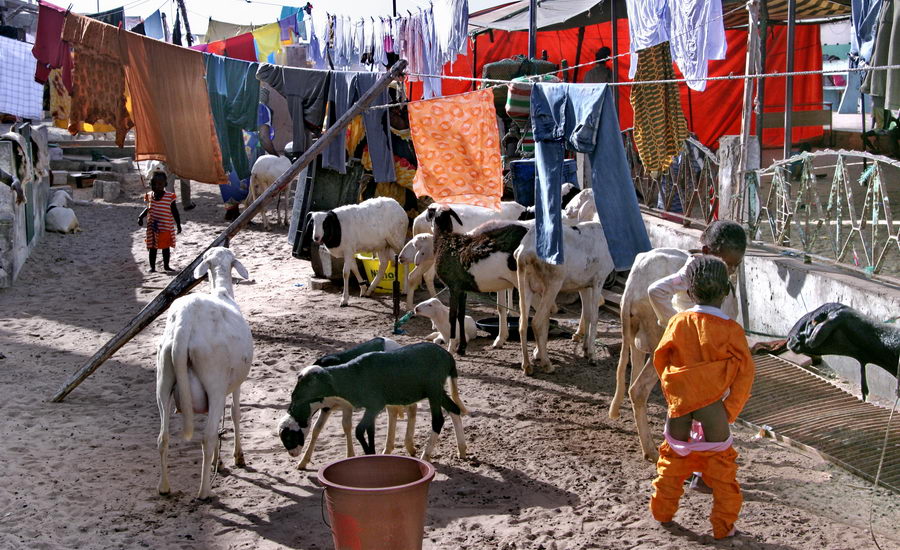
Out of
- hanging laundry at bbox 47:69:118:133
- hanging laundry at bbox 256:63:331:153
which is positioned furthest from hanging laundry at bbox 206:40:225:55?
hanging laundry at bbox 256:63:331:153

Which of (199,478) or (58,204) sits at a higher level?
(58,204)

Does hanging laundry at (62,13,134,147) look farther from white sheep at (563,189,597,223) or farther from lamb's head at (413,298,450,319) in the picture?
white sheep at (563,189,597,223)

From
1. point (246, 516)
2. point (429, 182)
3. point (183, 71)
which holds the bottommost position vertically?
point (246, 516)

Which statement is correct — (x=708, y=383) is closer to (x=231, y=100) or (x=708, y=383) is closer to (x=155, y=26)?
(x=231, y=100)

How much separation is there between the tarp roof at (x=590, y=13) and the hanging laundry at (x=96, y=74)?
6927 millimetres

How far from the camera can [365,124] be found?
1225cm

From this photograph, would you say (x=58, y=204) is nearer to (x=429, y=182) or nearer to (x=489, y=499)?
(x=429, y=182)

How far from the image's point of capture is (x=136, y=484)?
6188mm

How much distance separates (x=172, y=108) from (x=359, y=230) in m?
2.89

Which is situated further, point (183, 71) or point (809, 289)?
point (183, 71)

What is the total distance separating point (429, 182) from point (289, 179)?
1.47m

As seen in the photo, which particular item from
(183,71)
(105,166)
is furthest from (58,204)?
(183,71)

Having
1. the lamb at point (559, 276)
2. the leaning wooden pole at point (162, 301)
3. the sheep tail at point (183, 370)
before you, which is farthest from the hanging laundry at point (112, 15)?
the sheep tail at point (183, 370)

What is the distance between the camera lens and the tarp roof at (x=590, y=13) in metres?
13.8
